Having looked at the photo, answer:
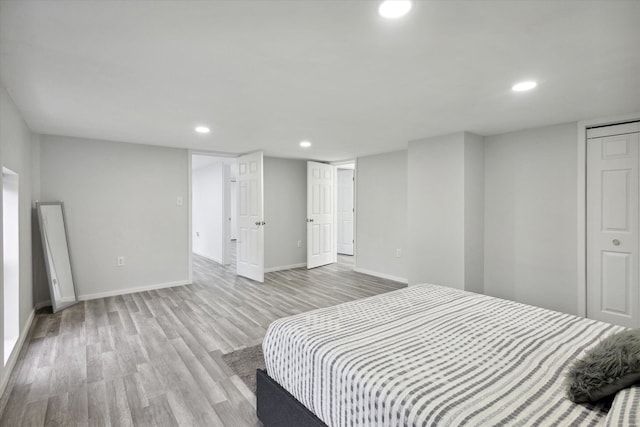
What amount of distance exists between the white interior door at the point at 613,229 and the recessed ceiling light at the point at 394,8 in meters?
3.07

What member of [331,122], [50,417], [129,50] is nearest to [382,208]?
[331,122]

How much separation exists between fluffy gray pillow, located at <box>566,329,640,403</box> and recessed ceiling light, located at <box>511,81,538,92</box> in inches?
74.1

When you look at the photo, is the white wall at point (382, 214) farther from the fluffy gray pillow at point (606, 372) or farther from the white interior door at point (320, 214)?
the fluffy gray pillow at point (606, 372)

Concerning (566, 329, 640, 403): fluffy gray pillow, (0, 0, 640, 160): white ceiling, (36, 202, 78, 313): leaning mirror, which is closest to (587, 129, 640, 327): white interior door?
(0, 0, 640, 160): white ceiling

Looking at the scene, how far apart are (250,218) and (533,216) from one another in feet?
13.4

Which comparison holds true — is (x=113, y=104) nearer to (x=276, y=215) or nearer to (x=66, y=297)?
(x=66, y=297)

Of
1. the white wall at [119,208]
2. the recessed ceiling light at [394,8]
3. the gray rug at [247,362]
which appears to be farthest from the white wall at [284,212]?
the recessed ceiling light at [394,8]

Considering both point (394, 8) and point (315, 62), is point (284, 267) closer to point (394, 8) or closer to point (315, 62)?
point (315, 62)

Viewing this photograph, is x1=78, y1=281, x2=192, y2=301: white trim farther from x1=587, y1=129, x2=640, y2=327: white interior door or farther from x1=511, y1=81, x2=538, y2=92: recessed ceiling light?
x1=587, y1=129, x2=640, y2=327: white interior door

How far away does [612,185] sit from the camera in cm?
314

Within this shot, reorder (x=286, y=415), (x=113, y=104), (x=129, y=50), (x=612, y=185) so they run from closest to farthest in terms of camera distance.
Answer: (x=286, y=415), (x=129, y=50), (x=113, y=104), (x=612, y=185)

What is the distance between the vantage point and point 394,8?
1.43 m

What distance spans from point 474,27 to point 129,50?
1.94 meters

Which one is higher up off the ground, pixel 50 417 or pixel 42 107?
pixel 42 107
